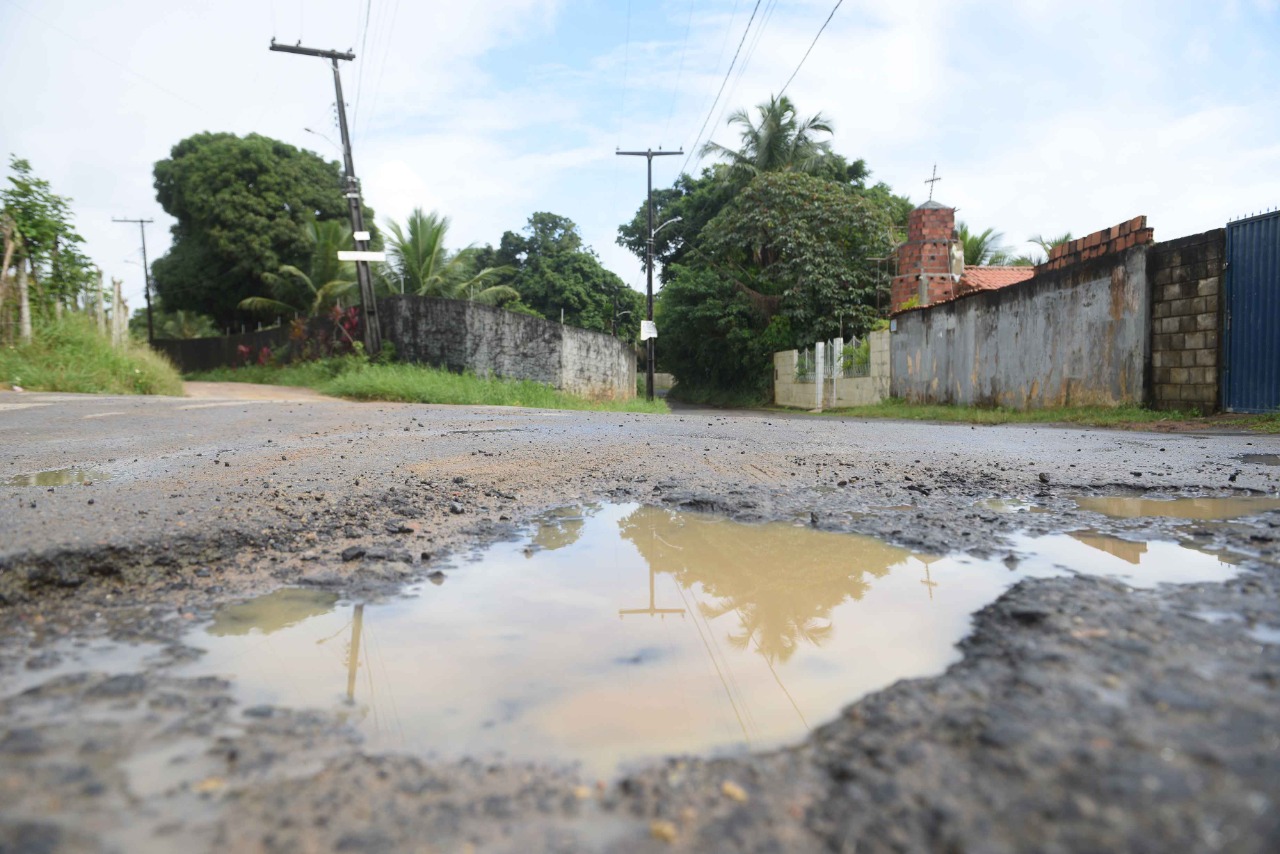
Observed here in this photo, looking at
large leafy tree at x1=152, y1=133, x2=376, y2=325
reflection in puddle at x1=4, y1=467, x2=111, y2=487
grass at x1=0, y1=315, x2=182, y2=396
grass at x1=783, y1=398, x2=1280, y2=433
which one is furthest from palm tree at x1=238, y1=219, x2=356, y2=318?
reflection in puddle at x1=4, y1=467, x2=111, y2=487

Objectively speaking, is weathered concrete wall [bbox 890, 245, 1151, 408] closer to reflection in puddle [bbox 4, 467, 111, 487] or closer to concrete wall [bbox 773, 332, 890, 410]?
concrete wall [bbox 773, 332, 890, 410]

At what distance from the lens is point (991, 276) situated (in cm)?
1931

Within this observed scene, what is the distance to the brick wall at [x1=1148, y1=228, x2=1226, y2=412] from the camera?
9.39 m

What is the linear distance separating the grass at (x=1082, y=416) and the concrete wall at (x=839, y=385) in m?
2.00

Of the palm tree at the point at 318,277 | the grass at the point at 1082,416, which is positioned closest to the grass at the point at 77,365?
the palm tree at the point at 318,277

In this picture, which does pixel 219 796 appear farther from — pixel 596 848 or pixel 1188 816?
pixel 1188 816

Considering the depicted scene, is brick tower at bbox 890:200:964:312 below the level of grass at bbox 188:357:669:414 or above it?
above

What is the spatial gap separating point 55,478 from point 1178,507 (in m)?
4.82

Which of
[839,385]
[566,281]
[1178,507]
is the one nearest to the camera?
[1178,507]

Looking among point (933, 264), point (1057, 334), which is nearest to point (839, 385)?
point (933, 264)

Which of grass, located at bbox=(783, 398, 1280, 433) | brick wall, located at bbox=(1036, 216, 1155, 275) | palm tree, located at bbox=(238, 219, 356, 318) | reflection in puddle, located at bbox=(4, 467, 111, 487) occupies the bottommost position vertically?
grass, located at bbox=(783, 398, 1280, 433)

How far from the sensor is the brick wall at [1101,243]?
34.0 ft

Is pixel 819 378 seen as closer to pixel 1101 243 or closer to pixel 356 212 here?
pixel 1101 243

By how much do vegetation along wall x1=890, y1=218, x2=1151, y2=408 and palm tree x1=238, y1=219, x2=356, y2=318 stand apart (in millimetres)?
16835
